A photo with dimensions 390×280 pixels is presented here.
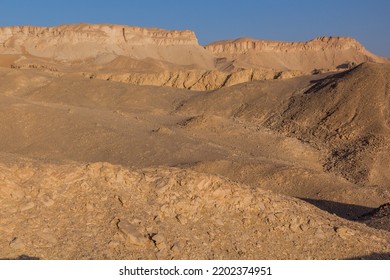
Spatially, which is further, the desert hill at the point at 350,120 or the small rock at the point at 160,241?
Answer: the desert hill at the point at 350,120

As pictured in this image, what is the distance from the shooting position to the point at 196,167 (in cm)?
1655

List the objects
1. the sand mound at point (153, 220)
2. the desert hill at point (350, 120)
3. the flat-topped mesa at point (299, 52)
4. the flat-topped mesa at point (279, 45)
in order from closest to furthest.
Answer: the sand mound at point (153, 220) → the desert hill at point (350, 120) → the flat-topped mesa at point (299, 52) → the flat-topped mesa at point (279, 45)

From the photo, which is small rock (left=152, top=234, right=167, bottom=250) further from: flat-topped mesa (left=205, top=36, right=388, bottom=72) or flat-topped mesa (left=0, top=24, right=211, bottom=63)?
flat-topped mesa (left=205, top=36, right=388, bottom=72)

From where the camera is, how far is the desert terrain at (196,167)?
702 centimetres

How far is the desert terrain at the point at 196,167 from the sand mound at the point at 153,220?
20mm

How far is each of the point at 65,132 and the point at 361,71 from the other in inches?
629

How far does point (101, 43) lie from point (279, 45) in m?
37.5

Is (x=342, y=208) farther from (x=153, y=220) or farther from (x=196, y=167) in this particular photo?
(x=153, y=220)

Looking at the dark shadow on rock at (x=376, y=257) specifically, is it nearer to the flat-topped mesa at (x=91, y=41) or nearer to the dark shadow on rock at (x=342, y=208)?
the dark shadow on rock at (x=342, y=208)

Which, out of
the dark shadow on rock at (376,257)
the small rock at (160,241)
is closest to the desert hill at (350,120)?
the dark shadow on rock at (376,257)

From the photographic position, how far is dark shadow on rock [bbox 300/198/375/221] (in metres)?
14.1

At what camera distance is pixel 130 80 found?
43.7 metres

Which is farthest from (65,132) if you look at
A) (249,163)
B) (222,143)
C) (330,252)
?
(330,252)

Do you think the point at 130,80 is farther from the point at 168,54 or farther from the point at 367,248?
the point at 168,54
